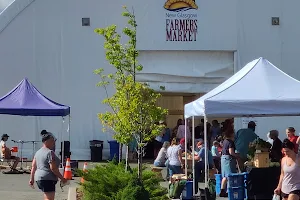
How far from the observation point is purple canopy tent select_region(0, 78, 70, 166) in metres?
19.2

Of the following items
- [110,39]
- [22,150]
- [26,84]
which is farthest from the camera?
[22,150]

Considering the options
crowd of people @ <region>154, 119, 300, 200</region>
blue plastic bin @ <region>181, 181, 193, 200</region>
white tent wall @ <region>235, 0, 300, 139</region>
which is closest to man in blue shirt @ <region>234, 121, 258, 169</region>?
crowd of people @ <region>154, 119, 300, 200</region>

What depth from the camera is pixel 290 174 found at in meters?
9.99

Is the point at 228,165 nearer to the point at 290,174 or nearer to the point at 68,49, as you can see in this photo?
the point at 290,174

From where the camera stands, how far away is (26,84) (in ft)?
67.4

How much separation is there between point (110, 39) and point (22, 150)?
1178 cm

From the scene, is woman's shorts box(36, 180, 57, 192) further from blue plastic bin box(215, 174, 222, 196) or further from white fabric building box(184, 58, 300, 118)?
blue plastic bin box(215, 174, 222, 196)

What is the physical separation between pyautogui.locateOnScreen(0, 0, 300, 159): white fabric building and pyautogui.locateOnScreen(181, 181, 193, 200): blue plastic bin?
38.4 ft

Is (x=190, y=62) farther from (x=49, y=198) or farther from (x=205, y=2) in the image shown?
(x=49, y=198)

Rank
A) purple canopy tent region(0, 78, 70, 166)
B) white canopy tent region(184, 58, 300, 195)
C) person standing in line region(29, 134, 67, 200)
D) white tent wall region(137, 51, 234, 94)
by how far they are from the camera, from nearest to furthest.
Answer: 1. person standing in line region(29, 134, 67, 200)
2. white canopy tent region(184, 58, 300, 195)
3. purple canopy tent region(0, 78, 70, 166)
4. white tent wall region(137, 51, 234, 94)

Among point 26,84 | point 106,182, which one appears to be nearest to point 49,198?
point 106,182

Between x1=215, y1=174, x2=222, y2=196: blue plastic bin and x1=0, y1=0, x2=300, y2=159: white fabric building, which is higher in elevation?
x1=0, y1=0, x2=300, y2=159: white fabric building

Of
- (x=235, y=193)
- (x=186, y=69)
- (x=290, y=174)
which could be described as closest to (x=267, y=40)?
(x=186, y=69)

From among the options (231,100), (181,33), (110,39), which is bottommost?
(231,100)
